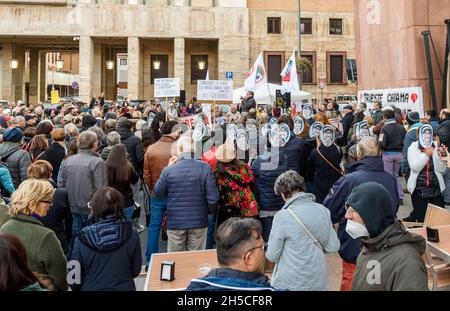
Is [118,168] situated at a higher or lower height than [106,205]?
higher

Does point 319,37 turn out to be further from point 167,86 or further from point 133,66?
point 167,86

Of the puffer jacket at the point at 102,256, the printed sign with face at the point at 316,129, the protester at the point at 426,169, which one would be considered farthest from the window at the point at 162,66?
the puffer jacket at the point at 102,256

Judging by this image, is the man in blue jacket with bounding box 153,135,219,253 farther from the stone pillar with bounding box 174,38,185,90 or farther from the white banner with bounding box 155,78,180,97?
the stone pillar with bounding box 174,38,185,90

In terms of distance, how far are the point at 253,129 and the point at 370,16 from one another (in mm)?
11524

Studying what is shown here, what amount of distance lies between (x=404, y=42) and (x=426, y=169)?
34.1ft

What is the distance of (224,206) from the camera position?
615cm

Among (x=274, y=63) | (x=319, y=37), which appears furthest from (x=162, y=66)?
(x=319, y=37)

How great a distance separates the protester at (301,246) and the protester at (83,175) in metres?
3.15

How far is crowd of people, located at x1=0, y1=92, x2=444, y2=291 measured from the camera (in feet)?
9.16

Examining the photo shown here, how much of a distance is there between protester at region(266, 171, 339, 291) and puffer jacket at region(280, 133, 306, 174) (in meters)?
4.00
